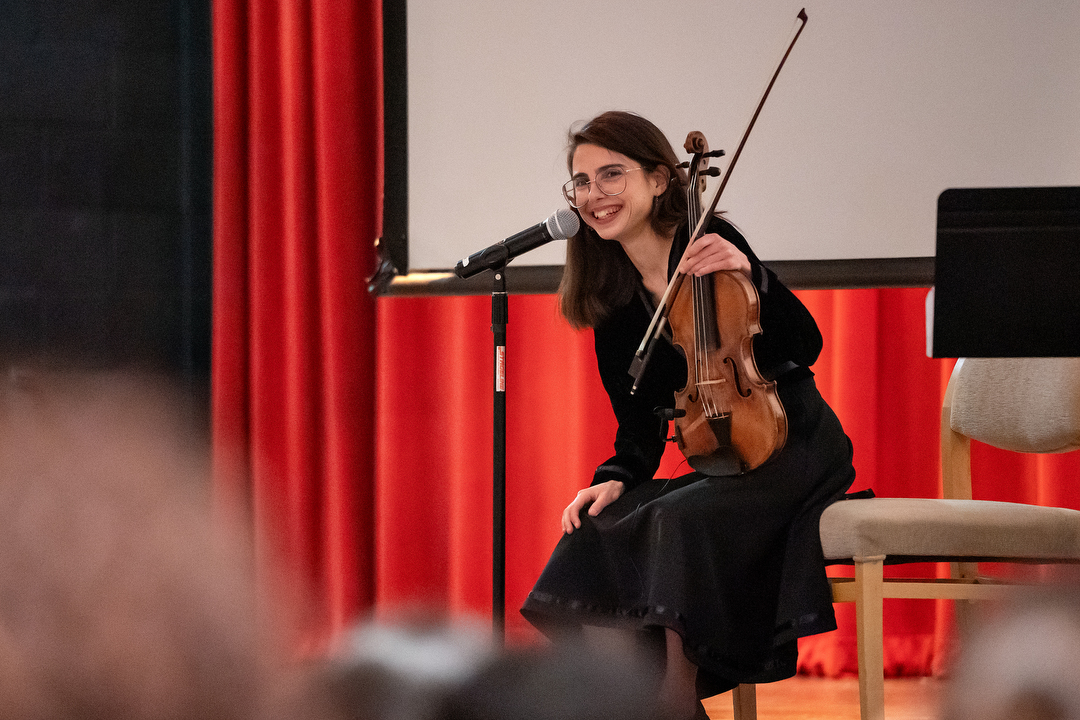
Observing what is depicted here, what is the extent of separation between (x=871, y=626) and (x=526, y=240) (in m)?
0.75

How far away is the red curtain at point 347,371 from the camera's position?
203 centimetres

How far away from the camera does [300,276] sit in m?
2.05

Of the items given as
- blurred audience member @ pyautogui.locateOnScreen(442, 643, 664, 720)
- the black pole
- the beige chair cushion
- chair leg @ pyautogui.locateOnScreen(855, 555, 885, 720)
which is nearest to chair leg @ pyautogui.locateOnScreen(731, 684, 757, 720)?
chair leg @ pyautogui.locateOnScreen(855, 555, 885, 720)

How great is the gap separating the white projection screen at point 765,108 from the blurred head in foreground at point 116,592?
4.52ft

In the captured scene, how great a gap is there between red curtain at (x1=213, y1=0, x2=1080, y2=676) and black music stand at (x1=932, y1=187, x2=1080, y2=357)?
110 cm

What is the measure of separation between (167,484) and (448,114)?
59.2 inches

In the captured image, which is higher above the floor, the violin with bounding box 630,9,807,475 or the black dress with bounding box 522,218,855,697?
the violin with bounding box 630,9,807,475

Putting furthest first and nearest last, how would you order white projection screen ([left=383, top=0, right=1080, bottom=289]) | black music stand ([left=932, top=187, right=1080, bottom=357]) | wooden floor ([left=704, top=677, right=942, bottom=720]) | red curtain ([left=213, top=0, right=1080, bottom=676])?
1. red curtain ([left=213, top=0, right=1080, bottom=676])
2. white projection screen ([left=383, top=0, right=1080, bottom=289])
3. wooden floor ([left=704, top=677, right=942, bottom=720])
4. black music stand ([left=932, top=187, right=1080, bottom=357])

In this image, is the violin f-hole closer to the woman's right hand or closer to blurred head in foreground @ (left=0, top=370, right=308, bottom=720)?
the woman's right hand

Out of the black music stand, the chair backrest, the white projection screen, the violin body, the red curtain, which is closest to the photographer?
the black music stand

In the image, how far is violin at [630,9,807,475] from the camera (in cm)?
118

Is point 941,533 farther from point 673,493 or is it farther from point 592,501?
point 592,501

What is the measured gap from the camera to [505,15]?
78.8 inches

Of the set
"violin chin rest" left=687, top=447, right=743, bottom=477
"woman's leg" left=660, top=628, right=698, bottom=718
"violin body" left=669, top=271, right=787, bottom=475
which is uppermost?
"violin body" left=669, top=271, right=787, bottom=475
